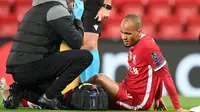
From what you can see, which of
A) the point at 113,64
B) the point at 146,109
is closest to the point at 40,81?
the point at 146,109

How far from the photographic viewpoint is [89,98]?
16.1 feet

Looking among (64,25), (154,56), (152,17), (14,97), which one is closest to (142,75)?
(154,56)

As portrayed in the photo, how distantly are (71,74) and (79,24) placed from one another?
41cm

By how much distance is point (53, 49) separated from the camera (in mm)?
4930

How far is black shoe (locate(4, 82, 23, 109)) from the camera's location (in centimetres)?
496

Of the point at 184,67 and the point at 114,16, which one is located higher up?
the point at 114,16

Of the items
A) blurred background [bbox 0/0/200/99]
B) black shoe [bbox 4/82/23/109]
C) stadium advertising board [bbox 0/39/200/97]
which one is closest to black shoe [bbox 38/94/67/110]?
black shoe [bbox 4/82/23/109]

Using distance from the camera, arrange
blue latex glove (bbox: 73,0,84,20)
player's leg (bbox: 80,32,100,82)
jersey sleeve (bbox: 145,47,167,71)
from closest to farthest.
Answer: jersey sleeve (bbox: 145,47,167,71)
blue latex glove (bbox: 73,0,84,20)
player's leg (bbox: 80,32,100,82)

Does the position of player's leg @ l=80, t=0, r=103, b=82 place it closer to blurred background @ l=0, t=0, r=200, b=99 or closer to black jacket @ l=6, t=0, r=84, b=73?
black jacket @ l=6, t=0, r=84, b=73

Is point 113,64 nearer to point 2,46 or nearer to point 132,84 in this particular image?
point 2,46

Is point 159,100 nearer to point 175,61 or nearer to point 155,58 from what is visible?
point 155,58

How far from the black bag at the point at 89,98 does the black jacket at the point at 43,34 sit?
355 mm

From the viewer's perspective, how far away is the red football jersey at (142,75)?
4.99 meters

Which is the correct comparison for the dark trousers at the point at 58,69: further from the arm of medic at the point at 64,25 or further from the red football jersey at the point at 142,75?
the red football jersey at the point at 142,75
